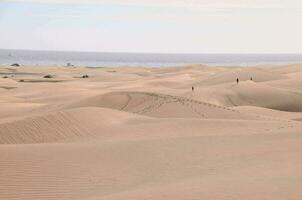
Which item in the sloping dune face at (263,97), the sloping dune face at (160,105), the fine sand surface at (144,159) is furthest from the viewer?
the sloping dune face at (263,97)

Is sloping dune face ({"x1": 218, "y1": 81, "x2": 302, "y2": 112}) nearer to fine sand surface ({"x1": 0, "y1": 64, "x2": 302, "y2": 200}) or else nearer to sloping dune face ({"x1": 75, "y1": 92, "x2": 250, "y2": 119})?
sloping dune face ({"x1": 75, "y1": 92, "x2": 250, "y2": 119})

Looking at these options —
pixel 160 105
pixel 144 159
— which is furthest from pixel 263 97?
pixel 144 159

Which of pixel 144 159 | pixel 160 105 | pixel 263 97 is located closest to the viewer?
pixel 144 159

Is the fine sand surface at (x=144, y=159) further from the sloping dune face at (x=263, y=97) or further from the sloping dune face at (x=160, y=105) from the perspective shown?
the sloping dune face at (x=263, y=97)

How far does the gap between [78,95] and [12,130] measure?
16.9m

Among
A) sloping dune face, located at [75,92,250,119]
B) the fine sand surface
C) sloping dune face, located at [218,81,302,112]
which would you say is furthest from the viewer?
sloping dune face, located at [218,81,302,112]

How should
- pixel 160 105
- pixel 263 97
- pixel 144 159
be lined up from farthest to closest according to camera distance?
pixel 263 97 → pixel 160 105 → pixel 144 159

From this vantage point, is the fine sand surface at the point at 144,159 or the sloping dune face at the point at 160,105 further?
the sloping dune face at the point at 160,105

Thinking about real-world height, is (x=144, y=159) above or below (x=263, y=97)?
above

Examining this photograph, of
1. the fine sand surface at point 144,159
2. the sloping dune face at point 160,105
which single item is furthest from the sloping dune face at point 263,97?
the fine sand surface at point 144,159

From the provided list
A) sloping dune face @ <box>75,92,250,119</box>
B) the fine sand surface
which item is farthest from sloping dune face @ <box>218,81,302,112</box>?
the fine sand surface

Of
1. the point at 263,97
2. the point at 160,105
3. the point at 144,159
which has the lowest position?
the point at 263,97

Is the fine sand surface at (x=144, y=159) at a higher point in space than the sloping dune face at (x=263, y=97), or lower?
higher

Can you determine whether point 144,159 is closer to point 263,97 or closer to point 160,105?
point 160,105
